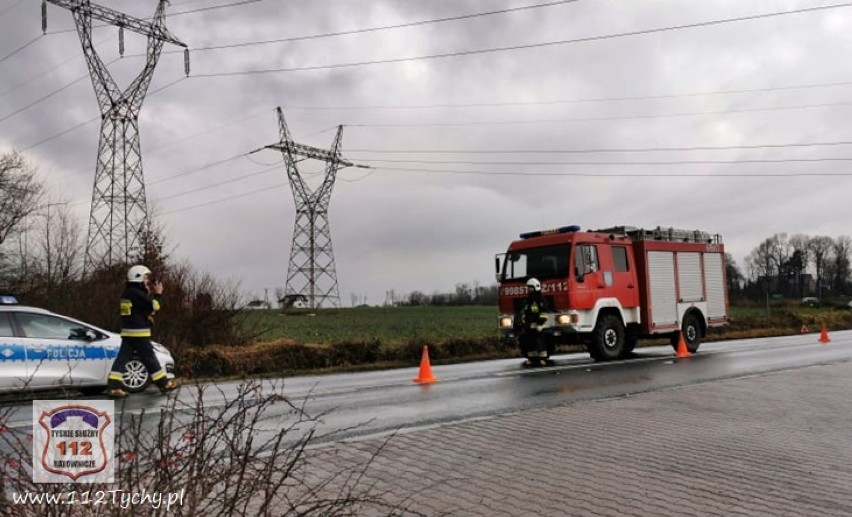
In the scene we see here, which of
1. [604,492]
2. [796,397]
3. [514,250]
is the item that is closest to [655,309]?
[514,250]

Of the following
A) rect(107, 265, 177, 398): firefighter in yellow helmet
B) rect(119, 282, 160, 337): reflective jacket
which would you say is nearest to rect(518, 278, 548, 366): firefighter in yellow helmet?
rect(107, 265, 177, 398): firefighter in yellow helmet

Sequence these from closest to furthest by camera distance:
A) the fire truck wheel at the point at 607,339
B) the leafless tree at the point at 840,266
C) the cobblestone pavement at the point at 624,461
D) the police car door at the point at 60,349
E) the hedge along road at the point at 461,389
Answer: the cobblestone pavement at the point at 624,461 → the hedge along road at the point at 461,389 → the police car door at the point at 60,349 → the fire truck wheel at the point at 607,339 → the leafless tree at the point at 840,266

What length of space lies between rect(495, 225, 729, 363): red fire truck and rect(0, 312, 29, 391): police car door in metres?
9.87

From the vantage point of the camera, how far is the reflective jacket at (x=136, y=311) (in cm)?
1084

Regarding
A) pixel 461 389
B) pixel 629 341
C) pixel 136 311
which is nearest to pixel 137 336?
pixel 136 311

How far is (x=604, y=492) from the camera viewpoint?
5340 millimetres

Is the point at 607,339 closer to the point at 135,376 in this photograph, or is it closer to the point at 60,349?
the point at 135,376

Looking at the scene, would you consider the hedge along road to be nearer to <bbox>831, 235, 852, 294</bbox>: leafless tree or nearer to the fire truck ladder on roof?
the fire truck ladder on roof

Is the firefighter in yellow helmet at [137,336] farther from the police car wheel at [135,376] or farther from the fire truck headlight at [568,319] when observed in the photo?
the fire truck headlight at [568,319]

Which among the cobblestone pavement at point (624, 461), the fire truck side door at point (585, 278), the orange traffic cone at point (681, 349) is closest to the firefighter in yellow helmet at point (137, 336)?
the cobblestone pavement at point (624, 461)

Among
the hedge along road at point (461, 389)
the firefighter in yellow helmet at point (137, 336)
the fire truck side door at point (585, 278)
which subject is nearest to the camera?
the hedge along road at point (461, 389)

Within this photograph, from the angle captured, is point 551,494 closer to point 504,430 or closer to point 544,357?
point 504,430

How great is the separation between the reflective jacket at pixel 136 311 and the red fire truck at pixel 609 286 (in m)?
8.31

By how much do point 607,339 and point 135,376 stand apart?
10.6 meters
